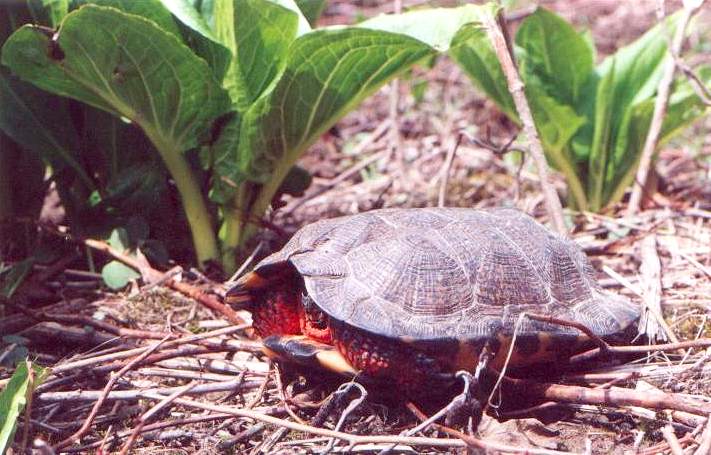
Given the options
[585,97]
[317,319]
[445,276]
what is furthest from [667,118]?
[317,319]

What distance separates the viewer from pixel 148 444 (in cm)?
204

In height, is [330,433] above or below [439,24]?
below

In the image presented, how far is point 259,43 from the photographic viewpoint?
2863 mm

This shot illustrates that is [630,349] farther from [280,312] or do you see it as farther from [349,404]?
[280,312]

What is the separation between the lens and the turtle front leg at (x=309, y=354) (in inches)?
82.5

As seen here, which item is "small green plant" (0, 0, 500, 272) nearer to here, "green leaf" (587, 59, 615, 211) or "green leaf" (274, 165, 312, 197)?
"green leaf" (274, 165, 312, 197)

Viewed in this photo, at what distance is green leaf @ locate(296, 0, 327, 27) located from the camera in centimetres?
320

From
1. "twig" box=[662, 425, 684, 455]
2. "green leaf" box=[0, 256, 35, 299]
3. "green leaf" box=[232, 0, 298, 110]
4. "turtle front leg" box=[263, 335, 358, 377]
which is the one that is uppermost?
"green leaf" box=[232, 0, 298, 110]

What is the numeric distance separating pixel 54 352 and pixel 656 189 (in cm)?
295

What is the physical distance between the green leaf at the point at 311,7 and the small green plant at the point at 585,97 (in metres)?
0.69

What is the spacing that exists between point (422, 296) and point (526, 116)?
1.11 metres

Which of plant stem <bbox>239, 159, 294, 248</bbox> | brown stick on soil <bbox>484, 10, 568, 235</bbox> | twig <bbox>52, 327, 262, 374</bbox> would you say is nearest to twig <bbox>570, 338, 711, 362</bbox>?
brown stick on soil <bbox>484, 10, 568, 235</bbox>

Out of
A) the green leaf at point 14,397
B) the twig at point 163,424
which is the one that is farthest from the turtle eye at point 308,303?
the green leaf at point 14,397

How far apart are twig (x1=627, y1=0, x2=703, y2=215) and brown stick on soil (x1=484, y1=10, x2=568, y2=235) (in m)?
0.71
